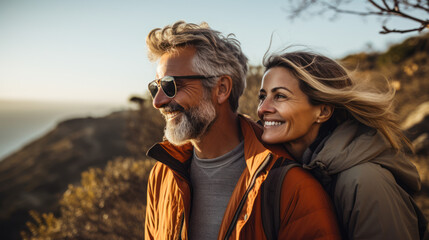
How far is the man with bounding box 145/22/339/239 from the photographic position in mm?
1666

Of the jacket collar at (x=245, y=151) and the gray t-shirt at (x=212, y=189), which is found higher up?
the jacket collar at (x=245, y=151)

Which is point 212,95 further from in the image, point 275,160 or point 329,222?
point 329,222

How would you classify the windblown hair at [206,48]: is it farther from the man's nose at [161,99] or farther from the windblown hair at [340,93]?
the windblown hair at [340,93]

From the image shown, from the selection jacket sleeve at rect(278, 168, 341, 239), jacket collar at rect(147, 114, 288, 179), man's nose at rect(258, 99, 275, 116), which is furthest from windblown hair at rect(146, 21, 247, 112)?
jacket sleeve at rect(278, 168, 341, 239)

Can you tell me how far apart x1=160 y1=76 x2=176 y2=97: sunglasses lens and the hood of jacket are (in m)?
1.15

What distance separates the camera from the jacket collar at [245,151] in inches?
69.0

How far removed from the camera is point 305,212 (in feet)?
4.92

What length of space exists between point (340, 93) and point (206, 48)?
43.8 inches

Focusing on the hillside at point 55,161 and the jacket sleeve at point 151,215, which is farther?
the hillside at point 55,161

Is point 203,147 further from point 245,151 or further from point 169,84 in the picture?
point 169,84

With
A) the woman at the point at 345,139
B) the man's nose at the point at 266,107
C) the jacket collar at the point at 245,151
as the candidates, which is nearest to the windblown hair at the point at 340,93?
the woman at the point at 345,139

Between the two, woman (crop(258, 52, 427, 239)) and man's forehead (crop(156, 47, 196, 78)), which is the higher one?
man's forehead (crop(156, 47, 196, 78))

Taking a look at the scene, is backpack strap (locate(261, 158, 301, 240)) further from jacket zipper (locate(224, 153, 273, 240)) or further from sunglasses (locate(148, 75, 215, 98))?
sunglasses (locate(148, 75, 215, 98))

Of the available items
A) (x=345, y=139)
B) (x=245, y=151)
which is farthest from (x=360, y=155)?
(x=245, y=151)
